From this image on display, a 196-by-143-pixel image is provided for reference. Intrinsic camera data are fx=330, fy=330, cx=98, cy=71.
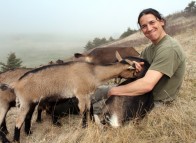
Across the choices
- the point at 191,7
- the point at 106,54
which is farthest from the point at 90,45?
the point at 106,54

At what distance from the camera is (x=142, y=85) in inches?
199

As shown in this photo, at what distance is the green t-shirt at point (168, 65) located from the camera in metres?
5.00

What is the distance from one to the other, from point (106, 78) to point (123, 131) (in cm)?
174

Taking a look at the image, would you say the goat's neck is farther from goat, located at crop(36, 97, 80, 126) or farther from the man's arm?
the man's arm

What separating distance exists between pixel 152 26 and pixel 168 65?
74 cm

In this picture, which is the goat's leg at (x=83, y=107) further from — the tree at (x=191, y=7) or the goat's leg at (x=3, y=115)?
the tree at (x=191, y=7)

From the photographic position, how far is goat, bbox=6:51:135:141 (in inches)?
240

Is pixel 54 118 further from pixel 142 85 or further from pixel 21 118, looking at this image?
pixel 142 85

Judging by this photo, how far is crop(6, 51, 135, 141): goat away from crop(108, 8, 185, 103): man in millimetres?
857

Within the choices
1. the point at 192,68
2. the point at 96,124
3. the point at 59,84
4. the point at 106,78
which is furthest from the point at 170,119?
the point at 192,68

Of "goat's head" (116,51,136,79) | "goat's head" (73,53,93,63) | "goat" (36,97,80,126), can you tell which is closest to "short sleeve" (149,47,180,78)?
"goat's head" (116,51,136,79)

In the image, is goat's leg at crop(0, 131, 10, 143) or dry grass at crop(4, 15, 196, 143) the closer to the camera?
dry grass at crop(4, 15, 196, 143)

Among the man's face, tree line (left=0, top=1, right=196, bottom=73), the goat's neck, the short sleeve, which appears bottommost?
tree line (left=0, top=1, right=196, bottom=73)

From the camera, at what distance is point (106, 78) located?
6.58 meters
